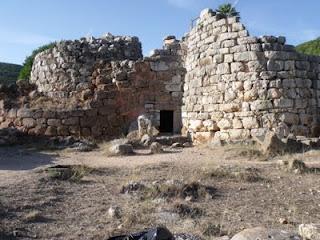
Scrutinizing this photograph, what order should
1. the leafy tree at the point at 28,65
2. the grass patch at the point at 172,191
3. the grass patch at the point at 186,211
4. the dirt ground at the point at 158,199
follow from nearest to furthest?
the dirt ground at the point at 158,199
the grass patch at the point at 186,211
the grass patch at the point at 172,191
the leafy tree at the point at 28,65

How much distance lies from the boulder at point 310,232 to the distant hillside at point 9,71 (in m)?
30.8

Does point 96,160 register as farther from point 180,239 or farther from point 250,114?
point 180,239

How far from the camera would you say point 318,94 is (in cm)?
1145

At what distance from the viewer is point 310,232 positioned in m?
4.86

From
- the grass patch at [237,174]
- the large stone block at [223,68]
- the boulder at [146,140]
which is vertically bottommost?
the grass patch at [237,174]

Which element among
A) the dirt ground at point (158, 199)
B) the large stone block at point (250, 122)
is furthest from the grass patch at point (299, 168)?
the large stone block at point (250, 122)

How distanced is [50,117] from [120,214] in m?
8.05

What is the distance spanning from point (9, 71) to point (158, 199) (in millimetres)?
32970

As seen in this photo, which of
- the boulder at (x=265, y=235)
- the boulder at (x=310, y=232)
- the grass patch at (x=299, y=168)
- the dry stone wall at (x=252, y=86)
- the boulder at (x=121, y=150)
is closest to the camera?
the boulder at (x=265, y=235)

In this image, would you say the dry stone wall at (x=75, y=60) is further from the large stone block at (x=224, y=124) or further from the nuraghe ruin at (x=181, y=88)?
the large stone block at (x=224, y=124)

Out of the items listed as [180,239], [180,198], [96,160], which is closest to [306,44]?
[96,160]

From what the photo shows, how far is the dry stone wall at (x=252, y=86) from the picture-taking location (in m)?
10.9

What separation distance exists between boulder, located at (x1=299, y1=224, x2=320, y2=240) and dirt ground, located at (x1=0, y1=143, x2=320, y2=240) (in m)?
0.60

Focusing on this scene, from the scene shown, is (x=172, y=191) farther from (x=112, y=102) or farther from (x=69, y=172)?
(x=112, y=102)
